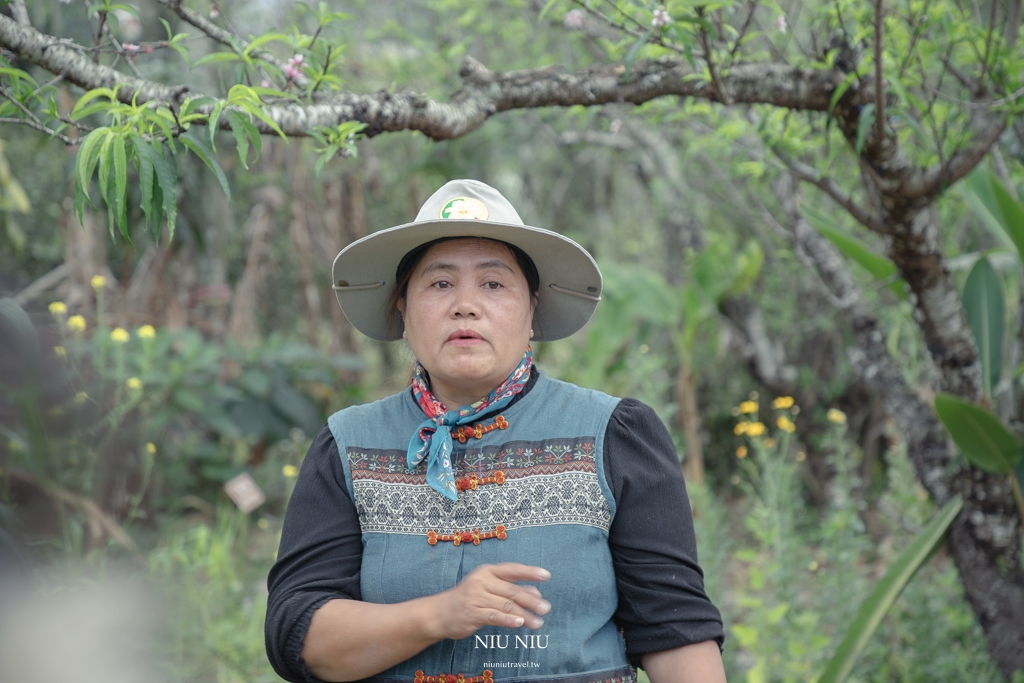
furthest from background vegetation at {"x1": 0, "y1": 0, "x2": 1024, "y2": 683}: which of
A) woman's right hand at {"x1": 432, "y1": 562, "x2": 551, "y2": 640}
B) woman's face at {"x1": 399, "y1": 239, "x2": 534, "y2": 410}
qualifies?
woman's right hand at {"x1": 432, "y1": 562, "x2": 551, "y2": 640}

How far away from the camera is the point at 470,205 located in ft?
5.01

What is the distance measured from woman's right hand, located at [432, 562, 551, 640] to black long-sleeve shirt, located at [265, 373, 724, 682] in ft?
0.91

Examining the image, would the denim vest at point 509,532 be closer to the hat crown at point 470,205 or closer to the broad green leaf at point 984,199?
the hat crown at point 470,205

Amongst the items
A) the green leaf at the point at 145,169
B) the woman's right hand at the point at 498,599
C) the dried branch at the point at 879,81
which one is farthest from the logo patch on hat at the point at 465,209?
the dried branch at the point at 879,81

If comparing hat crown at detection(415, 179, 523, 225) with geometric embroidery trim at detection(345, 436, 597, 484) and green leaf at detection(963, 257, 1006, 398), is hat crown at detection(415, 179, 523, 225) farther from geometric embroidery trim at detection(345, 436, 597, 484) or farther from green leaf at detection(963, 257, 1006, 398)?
green leaf at detection(963, 257, 1006, 398)

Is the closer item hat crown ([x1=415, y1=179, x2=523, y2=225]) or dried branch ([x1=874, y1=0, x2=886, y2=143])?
hat crown ([x1=415, y1=179, x2=523, y2=225])

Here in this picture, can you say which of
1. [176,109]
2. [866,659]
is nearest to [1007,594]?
[866,659]

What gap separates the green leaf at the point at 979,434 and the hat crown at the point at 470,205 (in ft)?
5.26

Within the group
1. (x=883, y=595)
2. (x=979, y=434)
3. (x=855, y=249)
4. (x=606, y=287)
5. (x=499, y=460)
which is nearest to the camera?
(x=499, y=460)

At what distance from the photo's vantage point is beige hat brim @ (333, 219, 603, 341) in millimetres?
1516

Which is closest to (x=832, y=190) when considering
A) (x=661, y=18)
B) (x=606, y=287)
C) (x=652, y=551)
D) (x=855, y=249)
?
(x=855, y=249)

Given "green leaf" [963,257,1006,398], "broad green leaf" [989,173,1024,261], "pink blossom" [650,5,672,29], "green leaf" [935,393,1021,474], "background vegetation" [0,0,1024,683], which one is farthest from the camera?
"green leaf" [963,257,1006,398]

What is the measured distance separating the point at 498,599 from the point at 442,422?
395mm

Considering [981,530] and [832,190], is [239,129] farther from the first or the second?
[981,530]
